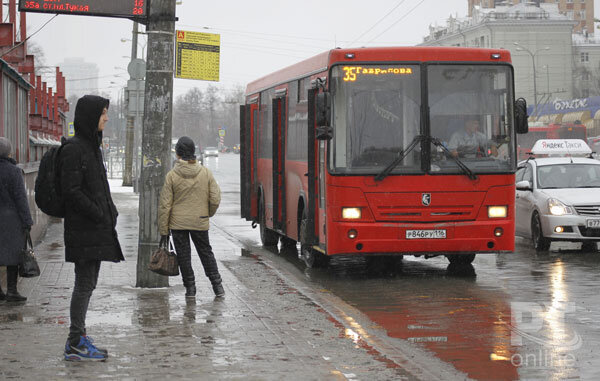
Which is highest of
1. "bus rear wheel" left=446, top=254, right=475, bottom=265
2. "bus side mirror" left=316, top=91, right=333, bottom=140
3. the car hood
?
"bus side mirror" left=316, top=91, right=333, bottom=140

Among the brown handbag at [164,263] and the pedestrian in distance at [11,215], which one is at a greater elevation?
the pedestrian in distance at [11,215]

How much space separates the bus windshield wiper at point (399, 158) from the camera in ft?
43.8

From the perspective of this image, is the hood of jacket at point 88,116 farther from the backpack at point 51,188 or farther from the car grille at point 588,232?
the car grille at point 588,232

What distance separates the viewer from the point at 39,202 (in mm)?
7949

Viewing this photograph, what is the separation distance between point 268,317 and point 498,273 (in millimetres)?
5472

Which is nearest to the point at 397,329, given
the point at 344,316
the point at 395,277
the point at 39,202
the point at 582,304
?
the point at 344,316

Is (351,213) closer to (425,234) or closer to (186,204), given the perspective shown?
(425,234)

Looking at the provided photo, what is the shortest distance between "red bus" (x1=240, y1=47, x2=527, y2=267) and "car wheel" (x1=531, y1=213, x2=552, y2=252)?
4097 mm

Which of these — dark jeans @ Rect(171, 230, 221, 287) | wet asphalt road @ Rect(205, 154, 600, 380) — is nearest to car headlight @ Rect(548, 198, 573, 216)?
wet asphalt road @ Rect(205, 154, 600, 380)

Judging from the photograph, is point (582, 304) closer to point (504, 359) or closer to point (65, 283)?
point (504, 359)

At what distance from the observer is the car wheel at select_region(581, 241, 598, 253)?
59.4ft

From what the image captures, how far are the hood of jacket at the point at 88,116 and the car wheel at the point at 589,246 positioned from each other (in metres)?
11.8

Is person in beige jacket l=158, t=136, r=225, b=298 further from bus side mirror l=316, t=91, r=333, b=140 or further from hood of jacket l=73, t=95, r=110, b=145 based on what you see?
hood of jacket l=73, t=95, r=110, b=145

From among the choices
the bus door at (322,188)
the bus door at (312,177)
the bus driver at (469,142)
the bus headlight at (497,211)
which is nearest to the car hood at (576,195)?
the bus headlight at (497,211)
